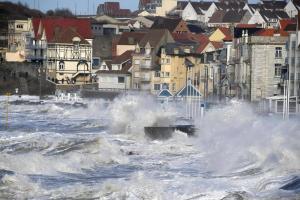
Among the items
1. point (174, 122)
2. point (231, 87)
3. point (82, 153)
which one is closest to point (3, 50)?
point (231, 87)

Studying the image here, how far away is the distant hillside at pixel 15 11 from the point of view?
116 meters

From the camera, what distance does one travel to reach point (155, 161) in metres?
31.9

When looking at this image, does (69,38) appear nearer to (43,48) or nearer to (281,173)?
(43,48)

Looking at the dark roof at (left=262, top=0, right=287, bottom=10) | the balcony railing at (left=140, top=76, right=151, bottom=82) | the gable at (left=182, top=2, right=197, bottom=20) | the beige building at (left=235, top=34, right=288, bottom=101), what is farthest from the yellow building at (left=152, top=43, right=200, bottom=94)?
the gable at (left=182, top=2, right=197, bottom=20)

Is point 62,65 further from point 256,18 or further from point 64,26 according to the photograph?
point 256,18

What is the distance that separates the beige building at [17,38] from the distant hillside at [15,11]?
7.49m

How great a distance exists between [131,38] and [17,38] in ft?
52.2

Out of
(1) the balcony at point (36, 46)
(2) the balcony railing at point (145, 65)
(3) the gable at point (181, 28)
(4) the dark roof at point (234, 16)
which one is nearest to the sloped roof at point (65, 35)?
(1) the balcony at point (36, 46)

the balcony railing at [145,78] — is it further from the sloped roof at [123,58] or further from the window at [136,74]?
the sloped roof at [123,58]

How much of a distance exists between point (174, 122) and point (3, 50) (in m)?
58.1

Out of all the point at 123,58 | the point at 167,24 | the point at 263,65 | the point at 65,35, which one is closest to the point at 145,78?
the point at 123,58

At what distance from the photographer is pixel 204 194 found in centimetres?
2217

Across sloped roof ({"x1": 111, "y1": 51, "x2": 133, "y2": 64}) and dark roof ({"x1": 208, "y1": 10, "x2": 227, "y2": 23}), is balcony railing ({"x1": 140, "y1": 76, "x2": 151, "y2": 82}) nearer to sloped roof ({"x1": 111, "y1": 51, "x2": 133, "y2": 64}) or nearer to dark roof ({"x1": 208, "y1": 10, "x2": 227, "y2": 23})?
sloped roof ({"x1": 111, "y1": 51, "x2": 133, "y2": 64})

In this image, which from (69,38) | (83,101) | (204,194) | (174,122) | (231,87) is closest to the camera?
(204,194)
